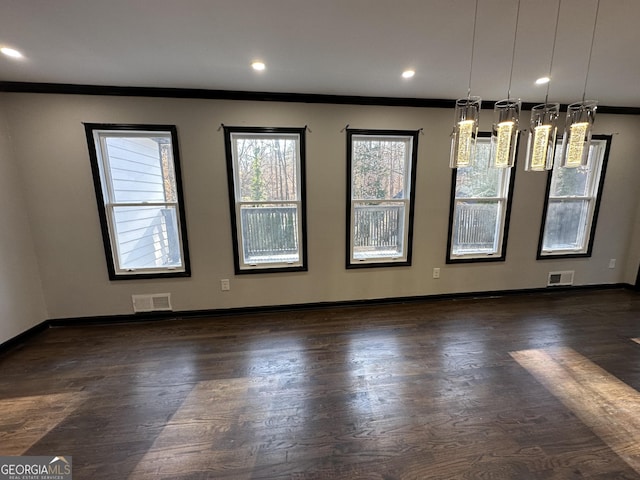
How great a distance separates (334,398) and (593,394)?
1.91 meters

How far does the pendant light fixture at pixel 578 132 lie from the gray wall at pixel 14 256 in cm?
459

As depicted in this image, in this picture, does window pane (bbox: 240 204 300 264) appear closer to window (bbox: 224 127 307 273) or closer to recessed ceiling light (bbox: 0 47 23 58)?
window (bbox: 224 127 307 273)

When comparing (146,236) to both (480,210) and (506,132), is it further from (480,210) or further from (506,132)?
(480,210)

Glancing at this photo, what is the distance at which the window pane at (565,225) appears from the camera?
11.8ft

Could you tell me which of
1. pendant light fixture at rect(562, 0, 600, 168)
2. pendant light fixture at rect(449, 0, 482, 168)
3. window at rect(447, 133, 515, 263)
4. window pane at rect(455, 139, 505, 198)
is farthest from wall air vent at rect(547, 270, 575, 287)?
pendant light fixture at rect(449, 0, 482, 168)

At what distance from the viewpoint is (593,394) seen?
1.91 metres

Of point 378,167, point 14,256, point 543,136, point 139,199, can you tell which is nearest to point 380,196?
point 378,167

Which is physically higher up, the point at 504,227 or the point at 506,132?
the point at 506,132

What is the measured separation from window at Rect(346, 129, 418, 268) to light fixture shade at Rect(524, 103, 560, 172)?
1.65m

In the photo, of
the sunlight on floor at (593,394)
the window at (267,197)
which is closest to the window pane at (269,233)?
the window at (267,197)

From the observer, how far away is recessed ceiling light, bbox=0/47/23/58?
1.88 metres

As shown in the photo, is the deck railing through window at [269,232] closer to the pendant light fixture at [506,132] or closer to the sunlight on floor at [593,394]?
the pendant light fixture at [506,132]

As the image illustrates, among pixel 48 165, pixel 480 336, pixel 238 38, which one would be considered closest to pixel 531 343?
pixel 480 336

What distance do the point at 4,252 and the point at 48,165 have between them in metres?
0.94
